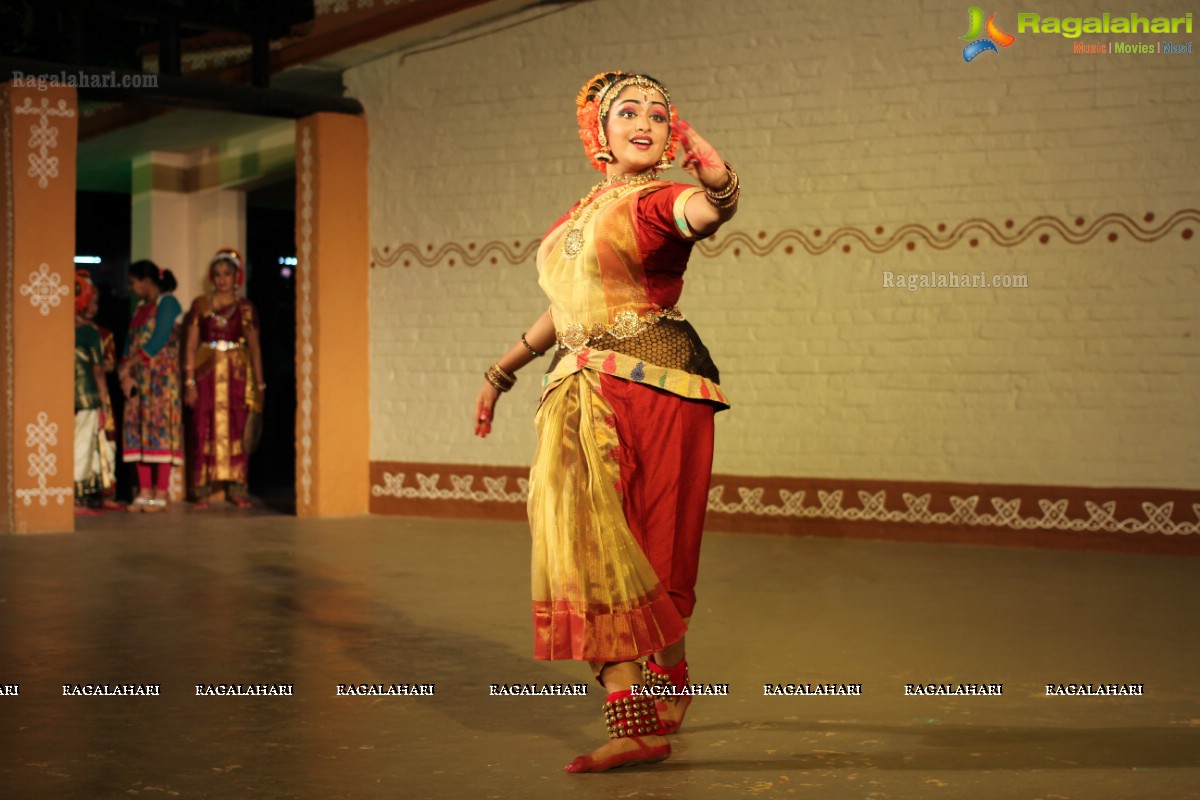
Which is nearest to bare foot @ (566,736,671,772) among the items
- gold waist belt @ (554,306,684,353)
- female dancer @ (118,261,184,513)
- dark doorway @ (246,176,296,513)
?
gold waist belt @ (554,306,684,353)

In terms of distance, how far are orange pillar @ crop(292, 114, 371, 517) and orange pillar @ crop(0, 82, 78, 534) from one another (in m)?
1.46

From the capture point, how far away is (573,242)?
10.6 feet

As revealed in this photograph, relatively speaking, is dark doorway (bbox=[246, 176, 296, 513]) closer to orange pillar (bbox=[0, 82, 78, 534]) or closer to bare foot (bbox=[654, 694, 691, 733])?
orange pillar (bbox=[0, 82, 78, 534])

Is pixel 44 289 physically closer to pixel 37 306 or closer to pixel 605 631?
pixel 37 306

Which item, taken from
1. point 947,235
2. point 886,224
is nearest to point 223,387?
point 886,224

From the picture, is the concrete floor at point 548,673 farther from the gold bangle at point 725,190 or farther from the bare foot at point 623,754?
the gold bangle at point 725,190

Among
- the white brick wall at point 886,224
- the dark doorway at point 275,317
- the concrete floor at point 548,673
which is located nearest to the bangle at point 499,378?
the concrete floor at point 548,673

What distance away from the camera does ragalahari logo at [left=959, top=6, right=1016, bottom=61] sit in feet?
23.1

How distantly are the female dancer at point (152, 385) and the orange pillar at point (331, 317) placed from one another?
1.04 meters

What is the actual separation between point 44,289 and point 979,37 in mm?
5024

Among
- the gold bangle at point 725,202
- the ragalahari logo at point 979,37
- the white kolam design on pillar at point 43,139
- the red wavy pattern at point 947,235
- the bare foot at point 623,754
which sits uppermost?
the ragalahari logo at point 979,37

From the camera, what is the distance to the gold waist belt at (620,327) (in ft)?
10.5

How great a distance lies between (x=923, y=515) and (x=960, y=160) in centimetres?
177

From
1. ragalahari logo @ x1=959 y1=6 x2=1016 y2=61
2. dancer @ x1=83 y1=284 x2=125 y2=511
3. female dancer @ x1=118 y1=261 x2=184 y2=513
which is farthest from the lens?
female dancer @ x1=118 y1=261 x2=184 y2=513
